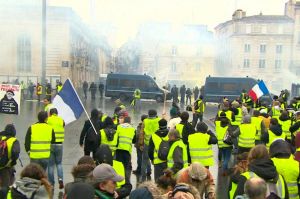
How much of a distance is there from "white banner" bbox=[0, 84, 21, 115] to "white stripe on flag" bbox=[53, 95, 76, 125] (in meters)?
2.01

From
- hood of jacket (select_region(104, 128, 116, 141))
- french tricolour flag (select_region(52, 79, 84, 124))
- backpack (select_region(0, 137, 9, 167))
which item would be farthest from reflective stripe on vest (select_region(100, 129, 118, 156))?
backpack (select_region(0, 137, 9, 167))

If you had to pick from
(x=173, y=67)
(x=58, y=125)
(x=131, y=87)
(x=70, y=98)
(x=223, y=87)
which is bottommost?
(x=58, y=125)

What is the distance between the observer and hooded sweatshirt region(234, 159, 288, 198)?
4.61m

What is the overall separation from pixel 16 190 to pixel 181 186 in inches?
64.2

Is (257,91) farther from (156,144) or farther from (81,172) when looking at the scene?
(81,172)

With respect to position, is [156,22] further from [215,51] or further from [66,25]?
[215,51]

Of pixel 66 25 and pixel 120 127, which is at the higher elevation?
pixel 66 25

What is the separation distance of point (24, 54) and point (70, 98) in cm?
3473

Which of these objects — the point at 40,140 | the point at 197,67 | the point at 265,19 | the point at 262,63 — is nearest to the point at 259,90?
the point at 40,140

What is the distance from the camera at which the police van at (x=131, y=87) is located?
33.0 m

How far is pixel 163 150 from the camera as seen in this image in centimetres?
721

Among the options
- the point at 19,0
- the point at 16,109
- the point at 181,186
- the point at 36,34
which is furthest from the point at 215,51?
the point at 181,186

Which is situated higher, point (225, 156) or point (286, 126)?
point (286, 126)

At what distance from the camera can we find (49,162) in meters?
8.63
